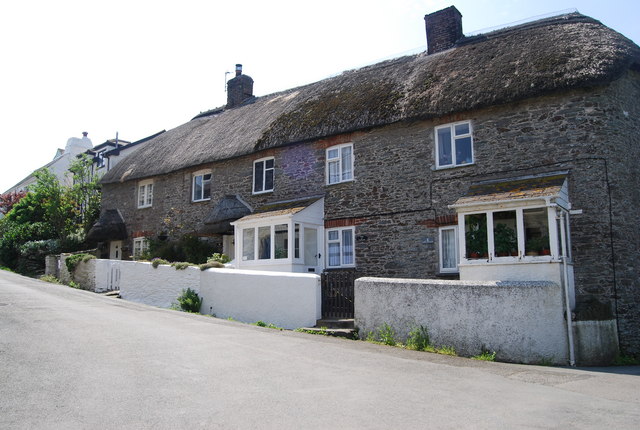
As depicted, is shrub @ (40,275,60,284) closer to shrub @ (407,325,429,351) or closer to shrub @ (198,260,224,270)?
shrub @ (198,260,224,270)

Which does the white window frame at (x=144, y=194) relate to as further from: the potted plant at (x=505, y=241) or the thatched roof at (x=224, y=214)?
the potted plant at (x=505, y=241)

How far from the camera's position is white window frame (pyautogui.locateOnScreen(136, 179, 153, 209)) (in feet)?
82.2

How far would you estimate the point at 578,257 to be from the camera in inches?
511

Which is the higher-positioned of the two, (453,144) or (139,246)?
(453,144)

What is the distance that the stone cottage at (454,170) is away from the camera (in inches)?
502

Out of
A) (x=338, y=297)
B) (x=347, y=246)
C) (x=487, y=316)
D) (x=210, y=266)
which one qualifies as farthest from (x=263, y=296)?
(x=487, y=316)

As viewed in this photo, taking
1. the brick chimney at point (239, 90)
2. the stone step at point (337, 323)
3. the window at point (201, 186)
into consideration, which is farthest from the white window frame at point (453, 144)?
the brick chimney at point (239, 90)

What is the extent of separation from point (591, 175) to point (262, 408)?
10.6 m

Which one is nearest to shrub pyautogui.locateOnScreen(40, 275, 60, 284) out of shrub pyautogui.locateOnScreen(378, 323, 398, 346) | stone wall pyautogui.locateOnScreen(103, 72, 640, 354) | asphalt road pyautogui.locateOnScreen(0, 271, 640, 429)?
stone wall pyautogui.locateOnScreen(103, 72, 640, 354)

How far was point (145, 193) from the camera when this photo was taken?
25422mm

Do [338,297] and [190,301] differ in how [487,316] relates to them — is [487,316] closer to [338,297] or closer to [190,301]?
[338,297]

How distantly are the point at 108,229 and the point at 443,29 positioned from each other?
56.8 ft

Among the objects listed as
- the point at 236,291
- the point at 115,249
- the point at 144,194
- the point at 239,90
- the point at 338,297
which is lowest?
the point at 338,297

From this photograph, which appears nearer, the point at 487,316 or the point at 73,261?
the point at 487,316
